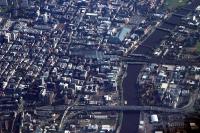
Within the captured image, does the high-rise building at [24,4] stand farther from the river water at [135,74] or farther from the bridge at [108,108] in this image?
the bridge at [108,108]

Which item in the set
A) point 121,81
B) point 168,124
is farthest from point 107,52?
point 168,124

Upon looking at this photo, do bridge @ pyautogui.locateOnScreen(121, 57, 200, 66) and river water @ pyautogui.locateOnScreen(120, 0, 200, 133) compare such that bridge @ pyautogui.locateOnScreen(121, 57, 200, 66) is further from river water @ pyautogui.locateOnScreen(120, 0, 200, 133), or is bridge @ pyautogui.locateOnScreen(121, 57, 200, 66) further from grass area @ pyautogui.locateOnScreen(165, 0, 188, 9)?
grass area @ pyautogui.locateOnScreen(165, 0, 188, 9)

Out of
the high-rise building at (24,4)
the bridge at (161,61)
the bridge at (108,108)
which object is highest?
the high-rise building at (24,4)

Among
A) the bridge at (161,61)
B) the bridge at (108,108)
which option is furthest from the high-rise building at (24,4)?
the bridge at (108,108)

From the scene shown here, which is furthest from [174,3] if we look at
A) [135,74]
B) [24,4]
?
[24,4]

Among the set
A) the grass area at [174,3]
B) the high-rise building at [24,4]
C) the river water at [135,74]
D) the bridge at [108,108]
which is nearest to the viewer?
the river water at [135,74]

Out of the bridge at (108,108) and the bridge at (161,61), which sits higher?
the bridge at (161,61)

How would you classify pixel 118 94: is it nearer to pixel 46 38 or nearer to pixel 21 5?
pixel 46 38

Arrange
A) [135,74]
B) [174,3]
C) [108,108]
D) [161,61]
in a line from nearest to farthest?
[108,108] < [135,74] < [161,61] < [174,3]

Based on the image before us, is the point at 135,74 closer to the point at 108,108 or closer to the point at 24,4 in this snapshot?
the point at 108,108
